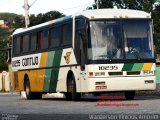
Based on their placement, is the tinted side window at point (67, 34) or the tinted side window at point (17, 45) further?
the tinted side window at point (17, 45)

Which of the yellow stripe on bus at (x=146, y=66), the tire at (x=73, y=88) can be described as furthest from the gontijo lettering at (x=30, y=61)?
the yellow stripe on bus at (x=146, y=66)

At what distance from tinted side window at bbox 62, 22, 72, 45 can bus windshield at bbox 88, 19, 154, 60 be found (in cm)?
157

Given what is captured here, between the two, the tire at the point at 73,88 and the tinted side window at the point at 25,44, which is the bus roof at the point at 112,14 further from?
the tinted side window at the point at 25,44

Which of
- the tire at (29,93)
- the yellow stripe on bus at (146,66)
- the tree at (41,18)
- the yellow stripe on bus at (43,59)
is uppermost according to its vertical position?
the tree at (41,18)

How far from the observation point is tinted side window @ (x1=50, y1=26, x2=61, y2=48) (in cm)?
2528

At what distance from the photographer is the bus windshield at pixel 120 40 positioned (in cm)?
2225

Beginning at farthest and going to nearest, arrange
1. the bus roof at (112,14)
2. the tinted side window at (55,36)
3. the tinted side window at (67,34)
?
the tinted side window at (55,36), the tinted side window at (67,34), the bus roof at (112,14)

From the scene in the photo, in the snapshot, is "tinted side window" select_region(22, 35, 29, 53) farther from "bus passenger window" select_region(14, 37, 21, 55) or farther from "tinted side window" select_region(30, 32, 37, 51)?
"bus passenger window" select_region(14, 37, 21, 55)

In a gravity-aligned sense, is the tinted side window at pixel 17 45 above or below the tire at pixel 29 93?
above

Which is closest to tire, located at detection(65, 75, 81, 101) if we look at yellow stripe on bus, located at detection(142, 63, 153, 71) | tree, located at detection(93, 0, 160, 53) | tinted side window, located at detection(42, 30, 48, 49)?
yellow stripe on bus, located at detection(142, 63, 153, 71)

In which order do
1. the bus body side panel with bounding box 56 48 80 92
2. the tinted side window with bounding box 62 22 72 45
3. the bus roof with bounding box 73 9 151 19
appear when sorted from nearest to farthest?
1. the bus roof with bounding box 73 9 151 19
2. the bus body side panel with bounding box 56 48 80 92
3. the tinted side window with bounding box 62 22 72 45

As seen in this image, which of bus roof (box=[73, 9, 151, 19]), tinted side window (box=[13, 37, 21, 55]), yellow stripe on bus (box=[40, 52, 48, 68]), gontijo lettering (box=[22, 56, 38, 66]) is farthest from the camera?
tinted side window (box=[13, 37, 21, 55])

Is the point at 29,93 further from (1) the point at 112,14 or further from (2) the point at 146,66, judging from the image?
(2) the point at 146,66

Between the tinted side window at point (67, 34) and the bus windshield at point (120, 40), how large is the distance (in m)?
1.57
